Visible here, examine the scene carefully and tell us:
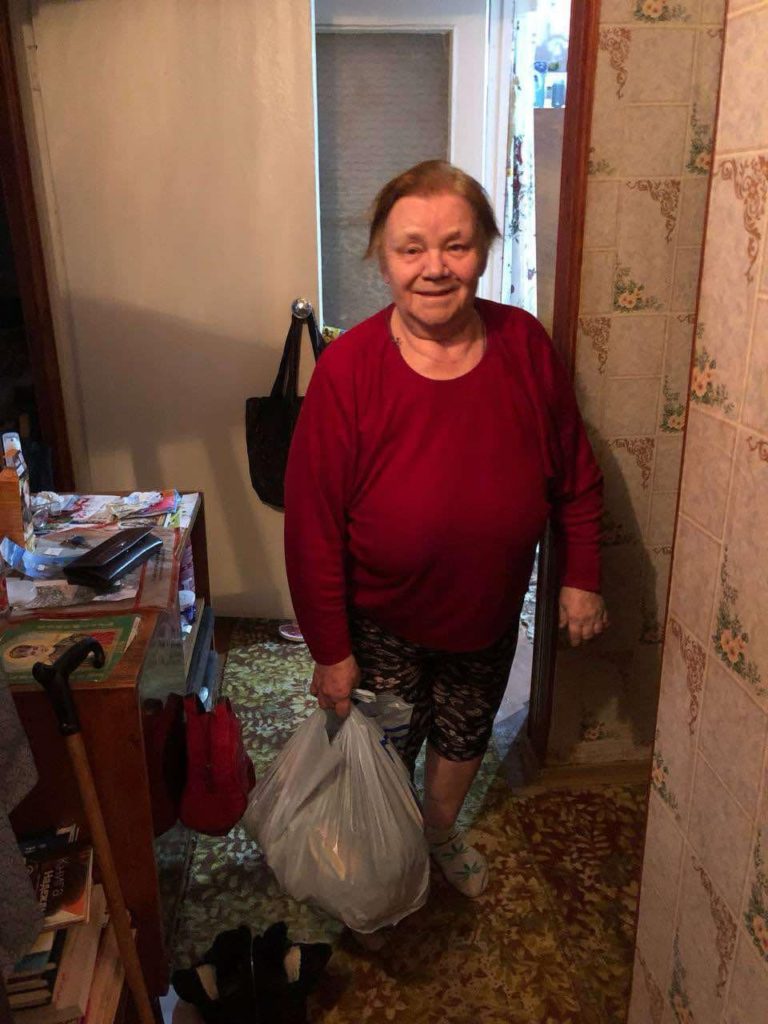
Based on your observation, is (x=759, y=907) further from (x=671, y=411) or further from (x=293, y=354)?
(x=293, y=354)

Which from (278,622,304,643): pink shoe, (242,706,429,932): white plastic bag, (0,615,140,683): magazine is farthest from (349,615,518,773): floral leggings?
(278,622,304,643): pink shoe

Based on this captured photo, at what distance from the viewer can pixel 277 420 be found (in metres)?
2.32

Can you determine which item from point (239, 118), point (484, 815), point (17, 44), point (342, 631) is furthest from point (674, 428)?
point (17, 44)

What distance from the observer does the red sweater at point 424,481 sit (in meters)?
1.22

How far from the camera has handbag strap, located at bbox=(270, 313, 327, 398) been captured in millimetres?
2240

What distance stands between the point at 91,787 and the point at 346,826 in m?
0.46

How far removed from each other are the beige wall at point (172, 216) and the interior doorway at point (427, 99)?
1.09 ft

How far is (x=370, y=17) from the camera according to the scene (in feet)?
7.88

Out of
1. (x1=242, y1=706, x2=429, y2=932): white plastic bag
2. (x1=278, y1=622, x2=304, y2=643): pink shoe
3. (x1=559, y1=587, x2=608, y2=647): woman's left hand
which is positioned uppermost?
(x1=559, y1=587, x2=608, y2=647): woman's left hand

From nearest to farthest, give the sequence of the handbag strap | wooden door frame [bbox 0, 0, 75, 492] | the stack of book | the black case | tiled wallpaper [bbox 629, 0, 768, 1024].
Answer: tiled wallpaper [bbox 629, 0, 768, 1024]
the stack of book
the black case
wooden door frame [bbox 0, 0, 75, 492]
the handbag strap

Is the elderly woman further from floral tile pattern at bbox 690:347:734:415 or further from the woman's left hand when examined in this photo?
floral tile pattern at bbox 690:347:734:415

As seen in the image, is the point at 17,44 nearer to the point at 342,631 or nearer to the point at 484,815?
the point at 342,631

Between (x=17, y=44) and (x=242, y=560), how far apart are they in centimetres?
147

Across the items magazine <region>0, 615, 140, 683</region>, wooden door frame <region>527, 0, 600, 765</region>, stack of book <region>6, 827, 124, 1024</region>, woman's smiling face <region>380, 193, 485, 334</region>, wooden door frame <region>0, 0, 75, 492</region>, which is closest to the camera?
stack of book <region>6, 827, 124, 1024</region>
